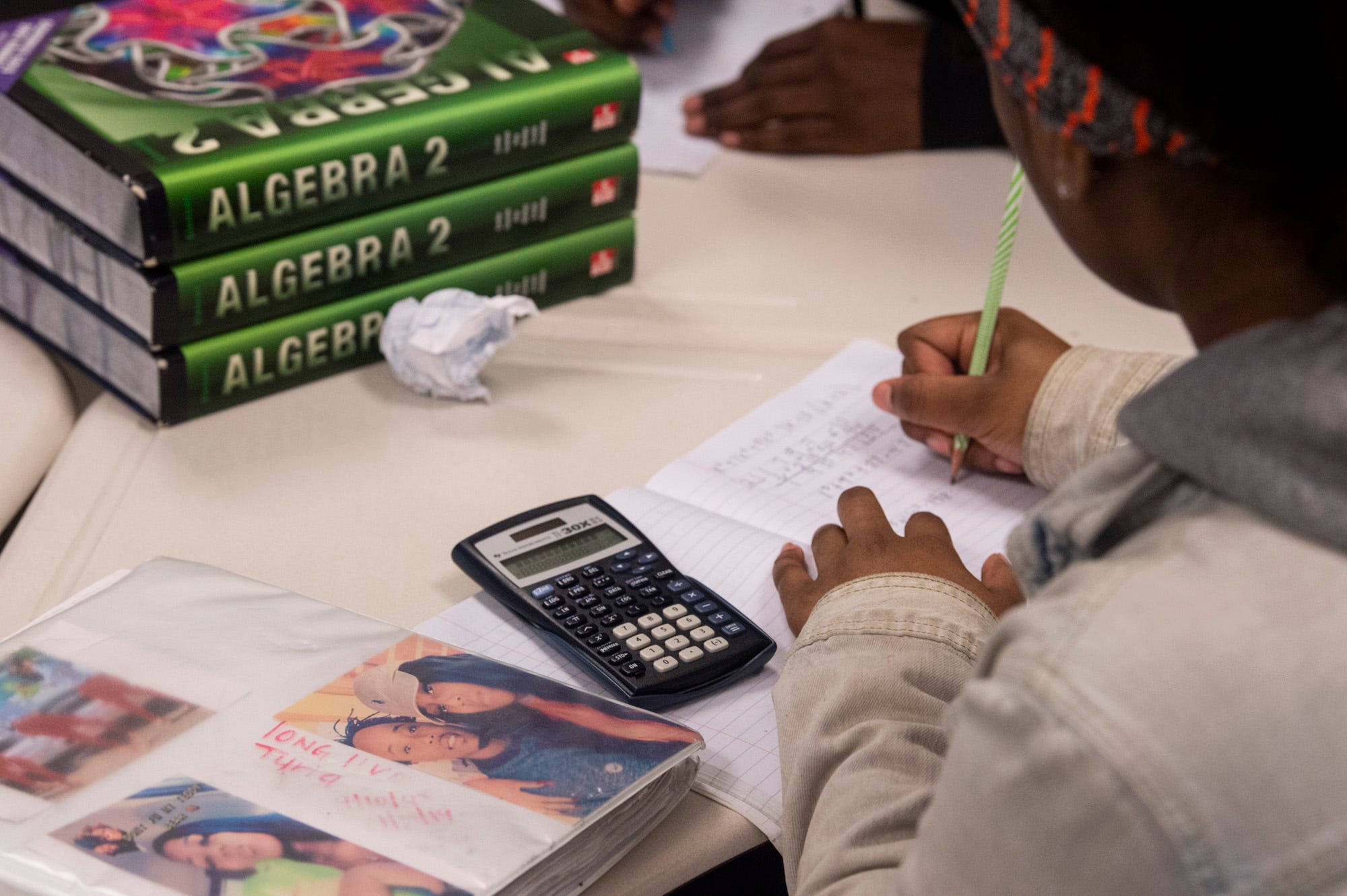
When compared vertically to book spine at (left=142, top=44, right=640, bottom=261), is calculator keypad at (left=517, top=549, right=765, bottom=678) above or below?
below

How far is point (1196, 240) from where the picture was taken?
0.42m

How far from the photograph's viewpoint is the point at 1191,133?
38 centimetres

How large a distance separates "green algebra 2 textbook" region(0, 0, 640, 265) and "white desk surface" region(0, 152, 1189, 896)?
4.6 inches

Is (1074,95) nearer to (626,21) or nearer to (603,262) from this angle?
(603,262)

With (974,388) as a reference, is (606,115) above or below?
above

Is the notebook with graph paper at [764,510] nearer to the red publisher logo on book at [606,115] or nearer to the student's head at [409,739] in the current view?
the student's head at [409,739]

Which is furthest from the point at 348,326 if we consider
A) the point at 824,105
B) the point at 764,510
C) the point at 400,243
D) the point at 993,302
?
the point at 824,105

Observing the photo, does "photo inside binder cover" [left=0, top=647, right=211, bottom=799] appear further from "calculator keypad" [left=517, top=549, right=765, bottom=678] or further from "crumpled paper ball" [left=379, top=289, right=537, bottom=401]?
"crumpled paper ball" [left=379, top=289, right=537, bottom=401]

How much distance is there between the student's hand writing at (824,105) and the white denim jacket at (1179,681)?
80 centimetres

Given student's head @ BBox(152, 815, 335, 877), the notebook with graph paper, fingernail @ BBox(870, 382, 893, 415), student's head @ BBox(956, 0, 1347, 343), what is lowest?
the notebook with graph paper

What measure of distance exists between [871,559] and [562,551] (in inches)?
6.1

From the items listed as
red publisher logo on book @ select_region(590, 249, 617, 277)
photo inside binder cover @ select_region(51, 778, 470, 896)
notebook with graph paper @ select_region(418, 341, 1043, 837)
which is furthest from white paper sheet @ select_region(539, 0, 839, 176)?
photo inside binder cover @ select_region(51, 778, 470, 896)

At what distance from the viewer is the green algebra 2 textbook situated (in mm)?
735

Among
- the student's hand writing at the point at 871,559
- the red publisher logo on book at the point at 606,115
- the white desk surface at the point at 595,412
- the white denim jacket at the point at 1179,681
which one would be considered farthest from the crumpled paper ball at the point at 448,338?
the white denim jacket at the point at 1179,681
